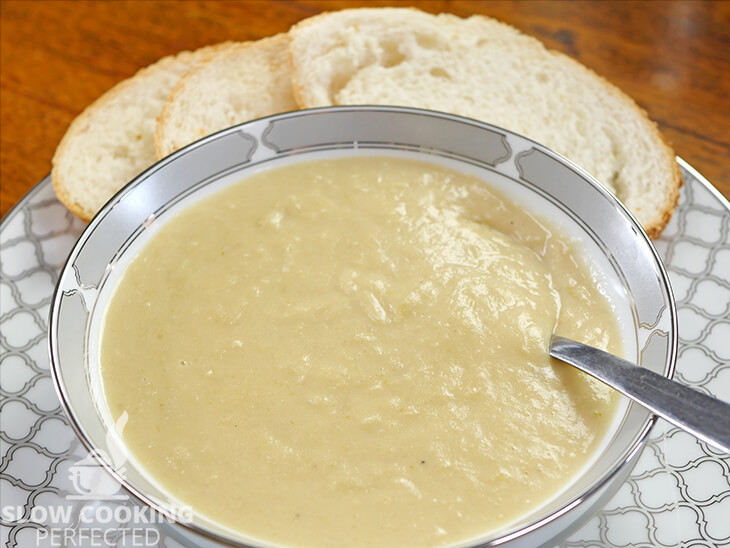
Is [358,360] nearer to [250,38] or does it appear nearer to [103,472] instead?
[103,472]

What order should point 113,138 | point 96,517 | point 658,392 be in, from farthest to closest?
point 113,138
point 96,517
point 658,392

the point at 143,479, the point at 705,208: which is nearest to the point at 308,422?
the point at 143,479

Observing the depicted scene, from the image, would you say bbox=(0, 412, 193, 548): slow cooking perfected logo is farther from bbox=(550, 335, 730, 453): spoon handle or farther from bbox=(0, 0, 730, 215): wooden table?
bbox=(0, 0, 730, 215): wooden table

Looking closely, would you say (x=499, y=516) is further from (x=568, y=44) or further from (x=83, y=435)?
(x=568, y=44)

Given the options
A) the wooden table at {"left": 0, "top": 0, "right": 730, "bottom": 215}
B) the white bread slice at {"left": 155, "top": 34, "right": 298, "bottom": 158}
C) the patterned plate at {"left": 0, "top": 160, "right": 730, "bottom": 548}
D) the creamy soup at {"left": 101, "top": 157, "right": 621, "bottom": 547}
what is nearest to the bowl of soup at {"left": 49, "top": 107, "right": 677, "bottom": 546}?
the creamy soup at {"left": 101, "top": 157, "right": 621, "bottom": 547}

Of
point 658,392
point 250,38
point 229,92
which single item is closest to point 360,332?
point 658,392

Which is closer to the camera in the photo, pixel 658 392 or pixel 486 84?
pixel 658 392
